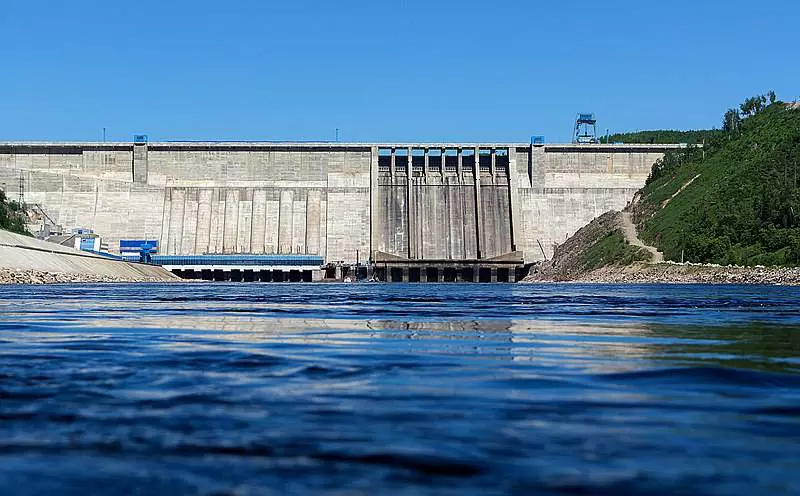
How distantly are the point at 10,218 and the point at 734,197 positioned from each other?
63354 mm

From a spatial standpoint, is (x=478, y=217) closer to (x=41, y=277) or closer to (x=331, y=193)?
(x=331, y=193)

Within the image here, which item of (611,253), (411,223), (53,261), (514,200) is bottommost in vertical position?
(53,261)

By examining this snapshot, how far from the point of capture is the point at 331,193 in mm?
109500

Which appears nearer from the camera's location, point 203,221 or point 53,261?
point 53,261

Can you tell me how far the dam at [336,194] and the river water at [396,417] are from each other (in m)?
94.4

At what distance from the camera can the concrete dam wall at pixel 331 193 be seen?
10719 cm

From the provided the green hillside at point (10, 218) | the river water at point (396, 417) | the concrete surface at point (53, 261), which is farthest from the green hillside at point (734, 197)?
the river water at point (396, 417)

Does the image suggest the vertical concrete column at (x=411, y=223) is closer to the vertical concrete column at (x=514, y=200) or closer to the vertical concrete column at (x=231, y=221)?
the vertical concrete column at (x=514, y=200)

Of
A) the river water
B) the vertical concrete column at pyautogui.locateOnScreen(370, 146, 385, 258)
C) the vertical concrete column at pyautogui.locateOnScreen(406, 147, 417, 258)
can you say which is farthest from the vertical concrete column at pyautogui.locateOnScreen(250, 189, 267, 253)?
the river water

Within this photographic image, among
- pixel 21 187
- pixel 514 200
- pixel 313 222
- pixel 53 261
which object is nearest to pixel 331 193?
pixel 313 222

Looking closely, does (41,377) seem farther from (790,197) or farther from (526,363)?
(790,197)

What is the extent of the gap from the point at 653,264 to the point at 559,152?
29.7 metres

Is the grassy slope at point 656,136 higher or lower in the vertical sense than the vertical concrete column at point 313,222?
higher

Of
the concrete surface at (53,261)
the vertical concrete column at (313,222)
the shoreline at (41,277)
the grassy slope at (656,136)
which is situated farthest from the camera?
the grassy slope at (656,136)
